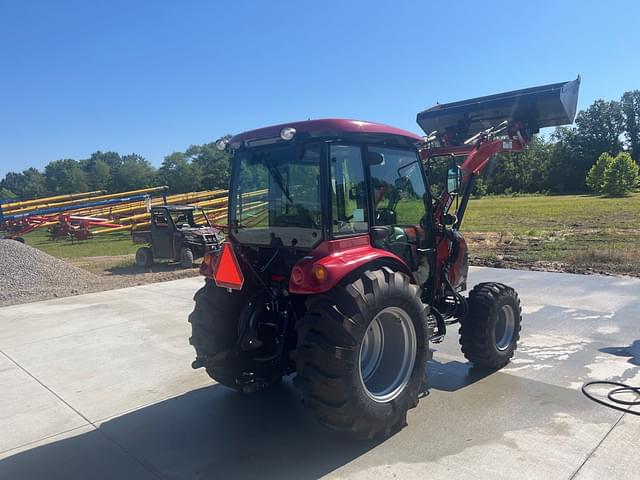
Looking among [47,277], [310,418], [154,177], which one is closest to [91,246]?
[47,277]

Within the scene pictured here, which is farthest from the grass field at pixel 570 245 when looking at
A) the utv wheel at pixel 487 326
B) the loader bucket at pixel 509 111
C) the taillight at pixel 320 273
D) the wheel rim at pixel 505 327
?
the taillight at pixel 320 273

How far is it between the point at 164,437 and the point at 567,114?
5.52 m

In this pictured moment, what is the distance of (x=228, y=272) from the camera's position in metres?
3.94

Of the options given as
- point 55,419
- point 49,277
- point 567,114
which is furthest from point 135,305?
point 567,114

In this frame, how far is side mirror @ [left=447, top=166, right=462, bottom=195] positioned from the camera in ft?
15.1

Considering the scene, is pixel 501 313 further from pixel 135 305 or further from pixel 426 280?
pixel 135 305

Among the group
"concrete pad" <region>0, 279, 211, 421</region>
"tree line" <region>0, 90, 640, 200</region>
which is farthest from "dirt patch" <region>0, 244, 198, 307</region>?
"tree line" <region>0, 90, 640, 200</region>

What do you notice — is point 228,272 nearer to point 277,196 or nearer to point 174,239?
point 277,196

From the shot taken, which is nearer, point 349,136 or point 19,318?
point 349,136

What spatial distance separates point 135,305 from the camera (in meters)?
8.73

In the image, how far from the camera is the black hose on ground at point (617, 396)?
3.94 metres

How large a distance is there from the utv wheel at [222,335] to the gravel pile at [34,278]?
7.01 meters

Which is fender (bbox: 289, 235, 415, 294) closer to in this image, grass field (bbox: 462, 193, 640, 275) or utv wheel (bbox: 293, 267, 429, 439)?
utv wheel (bbox: 293, 267, 429, 439)

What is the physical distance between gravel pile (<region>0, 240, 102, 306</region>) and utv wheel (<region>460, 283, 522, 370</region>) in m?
8.46
